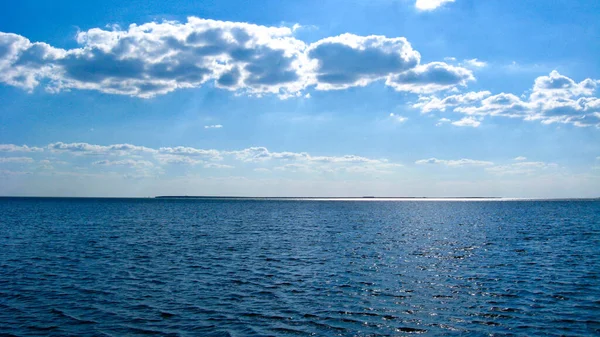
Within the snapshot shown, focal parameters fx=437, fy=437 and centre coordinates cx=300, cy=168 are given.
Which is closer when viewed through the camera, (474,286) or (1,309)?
(1,309)

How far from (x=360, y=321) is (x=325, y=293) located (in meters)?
6.43

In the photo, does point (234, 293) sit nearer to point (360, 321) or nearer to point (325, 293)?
point (325, 293)

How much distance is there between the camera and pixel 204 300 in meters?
27.6

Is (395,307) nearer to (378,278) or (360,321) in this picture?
(360,321)

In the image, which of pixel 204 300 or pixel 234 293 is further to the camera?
pixel 234 293

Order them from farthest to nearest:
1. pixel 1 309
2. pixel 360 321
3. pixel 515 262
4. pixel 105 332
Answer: pixel 515 262 < pixel 1 309 < pixel 360 321 < pixel 105 332

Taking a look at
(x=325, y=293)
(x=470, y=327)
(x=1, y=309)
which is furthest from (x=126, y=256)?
(x=470, y=327)

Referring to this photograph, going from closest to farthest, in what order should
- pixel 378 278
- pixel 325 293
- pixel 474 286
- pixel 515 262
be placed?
pixel 325 293
pixel 474 286
pixel 378 278
pixel 515 262

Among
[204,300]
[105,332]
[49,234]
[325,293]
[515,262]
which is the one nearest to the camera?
[105,332]

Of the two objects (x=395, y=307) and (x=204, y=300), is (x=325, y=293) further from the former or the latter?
(x=204, y=300)

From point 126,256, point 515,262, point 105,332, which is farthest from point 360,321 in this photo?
point 126,256

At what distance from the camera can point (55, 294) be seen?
29109mm

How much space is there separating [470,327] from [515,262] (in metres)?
24.0

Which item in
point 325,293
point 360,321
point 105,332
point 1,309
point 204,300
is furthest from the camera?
point 325,293
